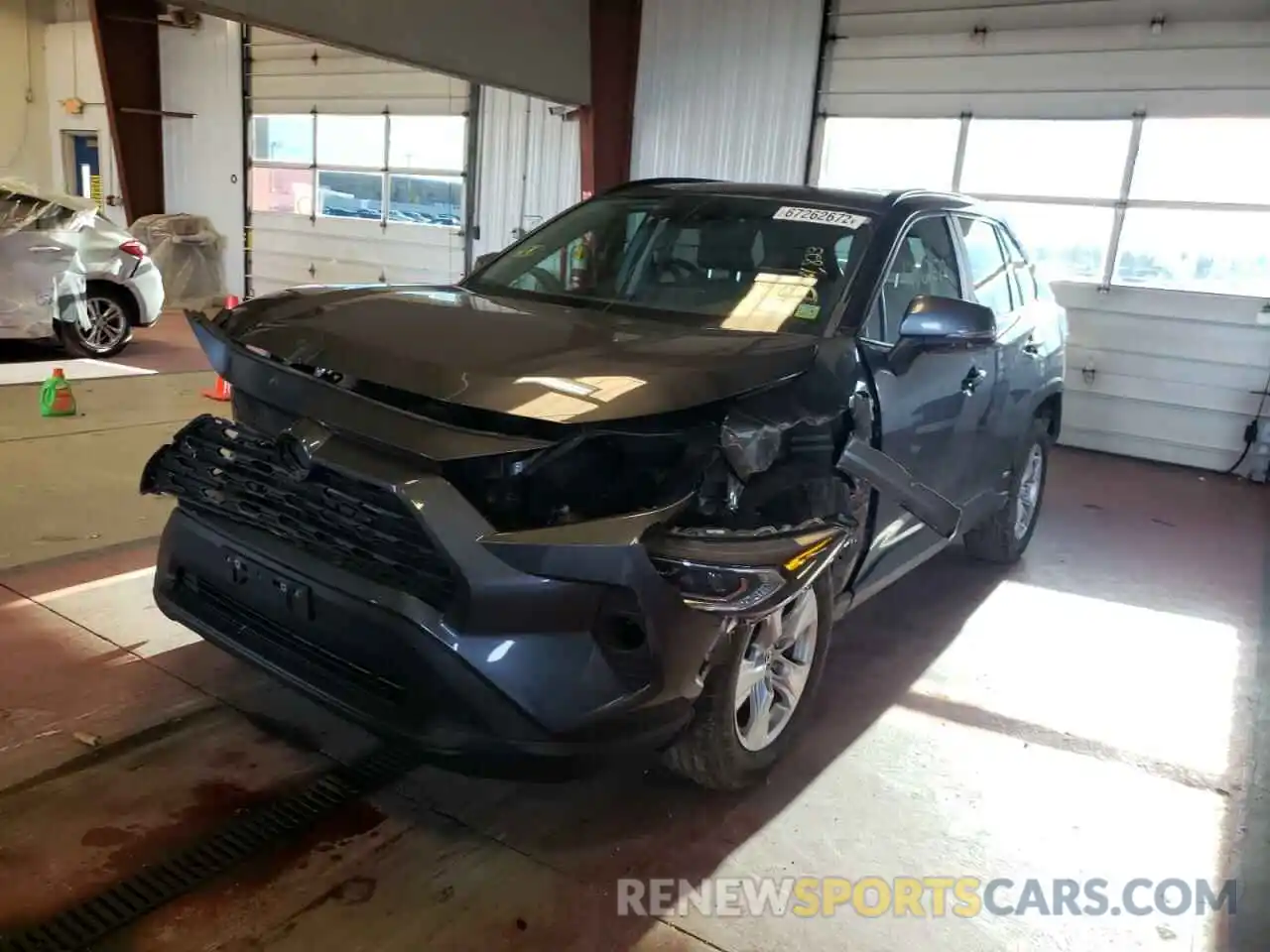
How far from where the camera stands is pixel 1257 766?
3113 millimetres

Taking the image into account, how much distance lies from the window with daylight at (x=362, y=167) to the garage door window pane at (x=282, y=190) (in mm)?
13

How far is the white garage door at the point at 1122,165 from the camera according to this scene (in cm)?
754

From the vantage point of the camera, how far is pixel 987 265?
158 inches

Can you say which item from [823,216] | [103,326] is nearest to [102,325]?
[103,326]

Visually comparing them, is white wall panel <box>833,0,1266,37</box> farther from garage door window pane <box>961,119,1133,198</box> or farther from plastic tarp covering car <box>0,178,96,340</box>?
plastic tarp covering car <box>0,178,96,340</box>

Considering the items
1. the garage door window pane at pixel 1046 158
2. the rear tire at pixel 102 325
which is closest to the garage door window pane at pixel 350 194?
the rear tire at pixel 102 325

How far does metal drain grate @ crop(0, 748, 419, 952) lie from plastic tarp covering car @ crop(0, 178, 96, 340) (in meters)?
7.01

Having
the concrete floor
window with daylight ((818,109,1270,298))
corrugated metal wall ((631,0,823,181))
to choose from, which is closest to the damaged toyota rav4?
the concrete floor

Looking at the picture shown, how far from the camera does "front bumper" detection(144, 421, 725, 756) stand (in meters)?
1.99

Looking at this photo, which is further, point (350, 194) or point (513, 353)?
point (350, 194)

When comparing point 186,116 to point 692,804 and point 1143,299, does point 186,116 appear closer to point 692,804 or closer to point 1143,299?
point 1143,299

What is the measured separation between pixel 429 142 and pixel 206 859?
11018 mm

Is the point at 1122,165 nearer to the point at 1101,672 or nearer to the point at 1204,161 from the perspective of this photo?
the point at 1204,161

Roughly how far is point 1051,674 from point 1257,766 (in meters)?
0.72
